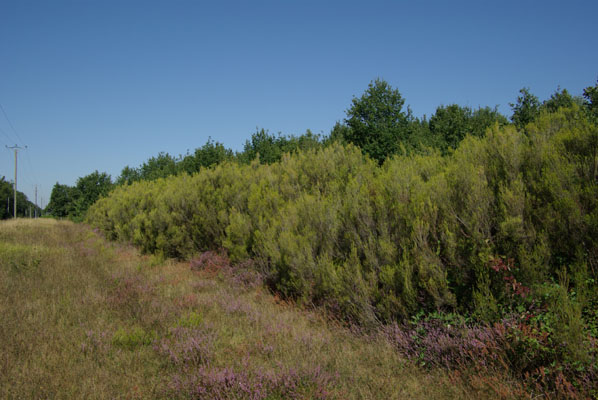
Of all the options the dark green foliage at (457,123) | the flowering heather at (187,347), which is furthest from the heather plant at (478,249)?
the dark green foliage at (457,123)

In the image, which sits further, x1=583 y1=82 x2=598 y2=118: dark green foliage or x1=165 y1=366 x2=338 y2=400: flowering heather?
x1=583 y1=82 x2=598 y2=118: dark green foliage

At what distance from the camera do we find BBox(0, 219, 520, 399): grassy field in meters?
3.19

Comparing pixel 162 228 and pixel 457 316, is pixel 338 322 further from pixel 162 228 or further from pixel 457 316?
pixel 162 228

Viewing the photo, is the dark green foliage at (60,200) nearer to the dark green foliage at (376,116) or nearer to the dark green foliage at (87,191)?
the dark green foliage at (87,191)

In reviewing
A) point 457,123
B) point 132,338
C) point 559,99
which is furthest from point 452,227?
point 559,99

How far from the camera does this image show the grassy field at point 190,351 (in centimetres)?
319

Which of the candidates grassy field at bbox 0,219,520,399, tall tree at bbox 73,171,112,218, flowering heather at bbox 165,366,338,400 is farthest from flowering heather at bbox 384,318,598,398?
tall tree at bbox 73,171,112,218

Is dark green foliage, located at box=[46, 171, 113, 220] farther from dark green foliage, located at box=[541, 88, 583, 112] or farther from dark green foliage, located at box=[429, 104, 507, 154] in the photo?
dark green foliage, located at box=[541, 88, 583, 112]

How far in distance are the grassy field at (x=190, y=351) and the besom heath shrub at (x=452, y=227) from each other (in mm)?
712

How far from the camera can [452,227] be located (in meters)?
4.23

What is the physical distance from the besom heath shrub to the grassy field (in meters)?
0.71

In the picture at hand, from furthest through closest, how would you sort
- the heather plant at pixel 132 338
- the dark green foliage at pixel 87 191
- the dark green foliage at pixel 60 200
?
the dark green foliage at pixel 60 200
the dark green foliage at pixel 87 191
the heather plant at pixel 132 338

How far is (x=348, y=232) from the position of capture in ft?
17.7

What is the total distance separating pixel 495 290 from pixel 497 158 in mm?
1861
